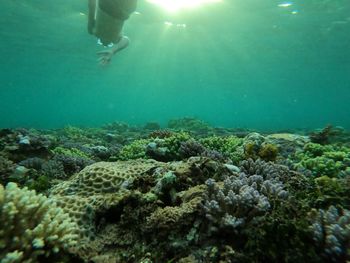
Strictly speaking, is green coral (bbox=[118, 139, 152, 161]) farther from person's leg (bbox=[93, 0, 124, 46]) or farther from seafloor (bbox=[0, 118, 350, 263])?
person's leg (bbox=[93, 0, 124, 46])

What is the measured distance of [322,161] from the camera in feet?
22.1

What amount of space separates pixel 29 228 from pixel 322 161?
6259 mm

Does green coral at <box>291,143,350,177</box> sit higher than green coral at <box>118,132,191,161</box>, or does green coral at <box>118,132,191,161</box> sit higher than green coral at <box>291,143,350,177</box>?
green coral at <box>291,143,350,177</box>

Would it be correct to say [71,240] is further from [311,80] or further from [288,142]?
[311,80]

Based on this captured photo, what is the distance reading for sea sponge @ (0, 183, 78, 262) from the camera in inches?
110

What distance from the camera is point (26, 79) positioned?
71.6 meters

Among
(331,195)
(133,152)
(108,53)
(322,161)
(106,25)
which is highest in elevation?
(106,25)

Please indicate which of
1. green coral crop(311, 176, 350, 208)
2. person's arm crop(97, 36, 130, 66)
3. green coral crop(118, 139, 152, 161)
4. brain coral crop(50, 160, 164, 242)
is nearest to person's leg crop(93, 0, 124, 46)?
person's arm crop(97, 36, 130, 66)

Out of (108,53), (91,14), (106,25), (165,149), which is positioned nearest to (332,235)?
(165,149)

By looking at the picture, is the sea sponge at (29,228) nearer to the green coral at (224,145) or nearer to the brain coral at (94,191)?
Result: the brain coral at (94,191)

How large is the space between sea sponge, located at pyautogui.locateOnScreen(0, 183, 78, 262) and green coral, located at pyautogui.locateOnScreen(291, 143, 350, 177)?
5384 mm

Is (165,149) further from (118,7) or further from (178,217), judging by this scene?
(118,7)

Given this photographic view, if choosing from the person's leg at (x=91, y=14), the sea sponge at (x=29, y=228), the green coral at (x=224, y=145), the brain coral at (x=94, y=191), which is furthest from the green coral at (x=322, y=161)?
the person's leg at (x=91, y=14)

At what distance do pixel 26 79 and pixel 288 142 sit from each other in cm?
7511
